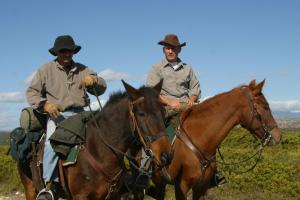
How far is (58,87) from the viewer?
5.97m

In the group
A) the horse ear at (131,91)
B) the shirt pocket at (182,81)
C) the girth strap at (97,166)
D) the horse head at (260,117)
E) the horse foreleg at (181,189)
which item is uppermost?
the horse ear at (131,91)

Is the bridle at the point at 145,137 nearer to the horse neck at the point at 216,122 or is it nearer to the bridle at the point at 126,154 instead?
the bridle at the point at 126,154

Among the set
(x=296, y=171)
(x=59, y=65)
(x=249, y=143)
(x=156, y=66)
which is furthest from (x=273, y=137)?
(x=249, y=143)

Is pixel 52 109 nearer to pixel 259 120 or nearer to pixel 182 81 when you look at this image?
pixel 182 81

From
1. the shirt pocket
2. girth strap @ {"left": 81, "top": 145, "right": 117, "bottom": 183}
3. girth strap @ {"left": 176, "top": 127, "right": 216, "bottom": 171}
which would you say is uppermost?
the shirt pocket

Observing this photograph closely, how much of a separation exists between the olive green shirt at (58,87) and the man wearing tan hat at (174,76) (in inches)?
62.3

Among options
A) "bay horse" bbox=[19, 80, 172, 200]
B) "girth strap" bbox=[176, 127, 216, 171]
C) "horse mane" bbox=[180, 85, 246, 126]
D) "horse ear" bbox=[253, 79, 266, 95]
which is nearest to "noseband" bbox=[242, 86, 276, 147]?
"horse ear" bbox=[253, 79, 266, 95]

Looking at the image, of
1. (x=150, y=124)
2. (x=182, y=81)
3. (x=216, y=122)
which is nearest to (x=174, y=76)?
(x=182, y=81)

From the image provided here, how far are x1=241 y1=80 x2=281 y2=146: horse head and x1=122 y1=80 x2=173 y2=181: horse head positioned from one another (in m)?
2.11

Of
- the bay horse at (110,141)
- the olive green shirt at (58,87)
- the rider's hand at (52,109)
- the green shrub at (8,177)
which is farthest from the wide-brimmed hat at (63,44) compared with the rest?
Result: the green shrub at (8,177)

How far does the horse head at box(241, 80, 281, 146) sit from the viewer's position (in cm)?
668

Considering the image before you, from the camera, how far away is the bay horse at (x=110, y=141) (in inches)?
199

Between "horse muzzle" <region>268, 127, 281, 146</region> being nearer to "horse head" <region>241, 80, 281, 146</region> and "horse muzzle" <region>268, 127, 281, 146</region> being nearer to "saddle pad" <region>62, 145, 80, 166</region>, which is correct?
"horse head" <region>241, 80, 281, 146</region>

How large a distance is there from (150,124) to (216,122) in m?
2.17
